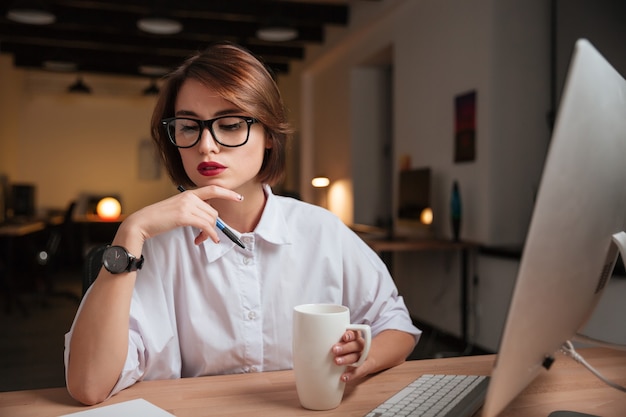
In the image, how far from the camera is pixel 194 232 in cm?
121

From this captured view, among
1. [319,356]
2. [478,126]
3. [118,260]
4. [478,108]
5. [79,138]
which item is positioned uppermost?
[79,138]

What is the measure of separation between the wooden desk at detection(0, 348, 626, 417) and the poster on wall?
3213 mm

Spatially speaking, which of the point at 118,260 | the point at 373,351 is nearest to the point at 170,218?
the point at 118,260

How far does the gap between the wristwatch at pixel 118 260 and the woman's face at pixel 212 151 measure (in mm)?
221

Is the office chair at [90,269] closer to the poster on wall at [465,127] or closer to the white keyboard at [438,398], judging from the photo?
the white keyboard at [438,398]

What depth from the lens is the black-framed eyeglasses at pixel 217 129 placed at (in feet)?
3.61

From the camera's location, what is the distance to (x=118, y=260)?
96 centimetres

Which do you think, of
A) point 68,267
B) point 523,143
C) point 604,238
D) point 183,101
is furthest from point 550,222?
point 68,267

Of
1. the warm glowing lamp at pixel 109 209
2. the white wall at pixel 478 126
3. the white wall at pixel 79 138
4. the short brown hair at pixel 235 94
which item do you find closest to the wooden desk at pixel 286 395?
the short brown hair at pixel 235 94

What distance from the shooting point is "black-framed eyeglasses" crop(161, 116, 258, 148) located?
43.4 inches

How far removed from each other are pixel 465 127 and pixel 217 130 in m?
3.39

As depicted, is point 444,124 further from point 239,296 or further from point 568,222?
point 568,222

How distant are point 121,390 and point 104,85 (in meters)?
11.3

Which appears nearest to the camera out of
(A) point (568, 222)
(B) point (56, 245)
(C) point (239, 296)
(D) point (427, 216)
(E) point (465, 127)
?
(A) point (568, 222)
